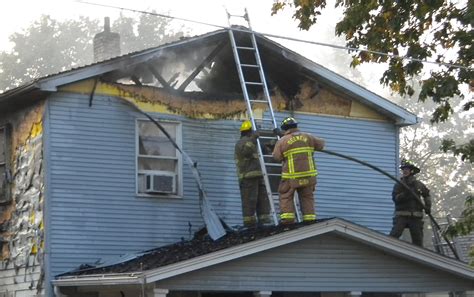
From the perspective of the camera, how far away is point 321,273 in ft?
56.1

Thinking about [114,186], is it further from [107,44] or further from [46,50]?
[46,50]

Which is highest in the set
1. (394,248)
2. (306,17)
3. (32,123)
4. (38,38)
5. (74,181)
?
(38,38)

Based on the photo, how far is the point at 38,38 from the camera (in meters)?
63.2

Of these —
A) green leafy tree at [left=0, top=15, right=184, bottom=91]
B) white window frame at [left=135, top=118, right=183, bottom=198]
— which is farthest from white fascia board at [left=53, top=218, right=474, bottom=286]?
green leafy tree at [left=0, top=15, right=184, bottom=91]

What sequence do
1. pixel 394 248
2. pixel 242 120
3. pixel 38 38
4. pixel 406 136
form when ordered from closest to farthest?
pixel 394 248 → pixel 242 120 → pixel 406 136 → pixel 38 38

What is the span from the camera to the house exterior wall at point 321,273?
53.0 feet

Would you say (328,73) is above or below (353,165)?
above

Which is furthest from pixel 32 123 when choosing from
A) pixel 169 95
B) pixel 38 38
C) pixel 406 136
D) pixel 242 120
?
pixel 38 38

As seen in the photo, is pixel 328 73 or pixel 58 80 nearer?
pixel 58 80

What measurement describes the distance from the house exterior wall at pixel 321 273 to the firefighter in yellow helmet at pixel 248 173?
1.68m

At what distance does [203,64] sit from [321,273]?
507cm

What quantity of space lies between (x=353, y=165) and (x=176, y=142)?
4061 millimetres

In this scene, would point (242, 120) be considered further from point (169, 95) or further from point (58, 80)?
point (58, 80)

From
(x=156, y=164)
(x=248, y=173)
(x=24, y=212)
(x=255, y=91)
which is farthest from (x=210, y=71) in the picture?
(x=24, y=212)
